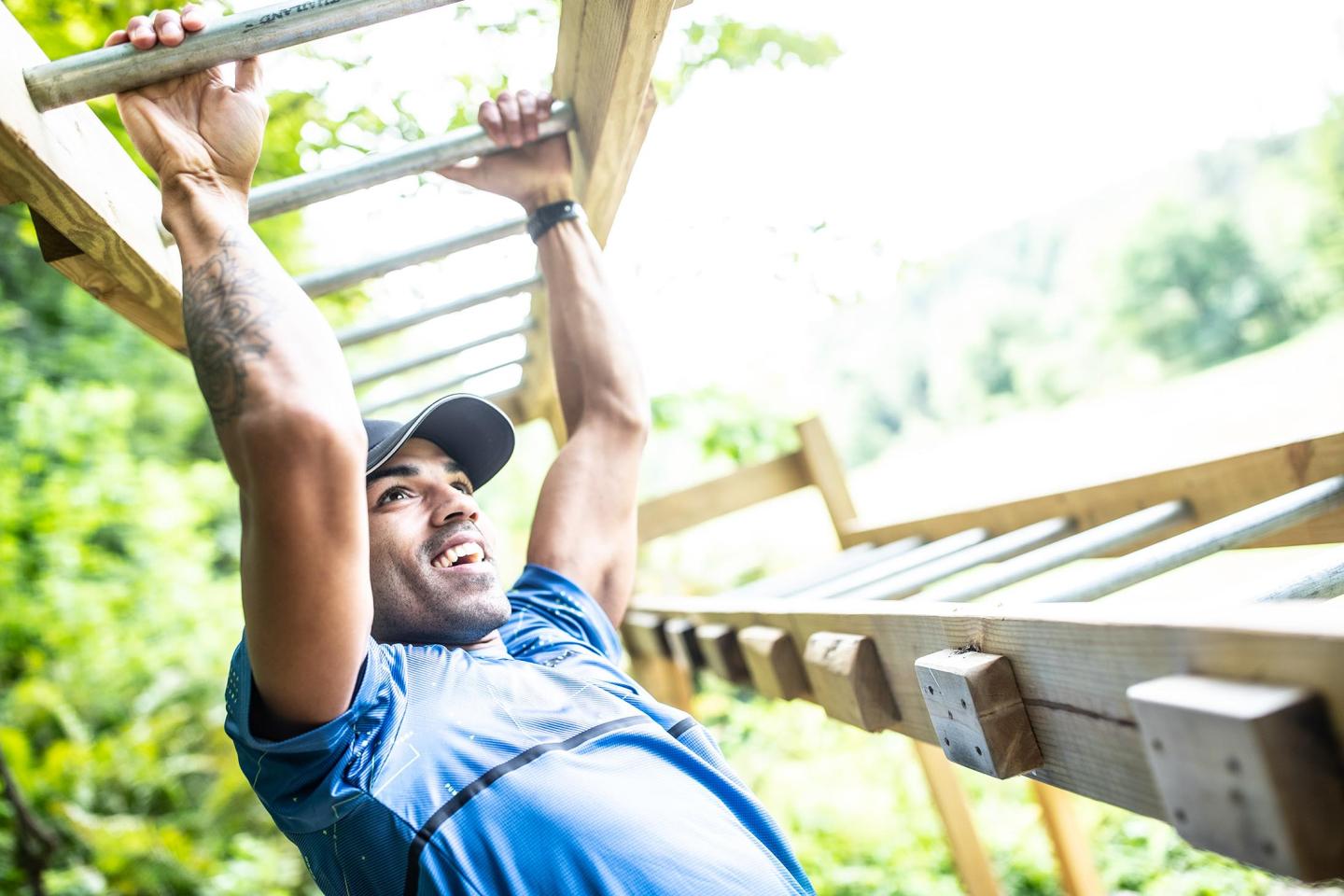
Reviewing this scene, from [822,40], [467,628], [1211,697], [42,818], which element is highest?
[822,40]

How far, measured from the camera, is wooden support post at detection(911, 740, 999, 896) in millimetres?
3098

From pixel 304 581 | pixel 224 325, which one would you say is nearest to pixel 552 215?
pixel 224 325

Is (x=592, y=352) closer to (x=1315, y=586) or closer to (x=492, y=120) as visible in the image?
(x=492, y=120)

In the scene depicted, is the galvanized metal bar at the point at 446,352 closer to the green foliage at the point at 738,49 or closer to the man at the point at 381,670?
the man at the point at 381,670

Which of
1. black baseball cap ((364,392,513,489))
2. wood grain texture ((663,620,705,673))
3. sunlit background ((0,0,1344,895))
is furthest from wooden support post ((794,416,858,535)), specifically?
black baseball cap ((364,392,513,489))

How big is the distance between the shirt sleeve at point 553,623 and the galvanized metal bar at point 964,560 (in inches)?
19.6

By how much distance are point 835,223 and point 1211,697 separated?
8.51ft

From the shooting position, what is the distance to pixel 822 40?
334 centimetres

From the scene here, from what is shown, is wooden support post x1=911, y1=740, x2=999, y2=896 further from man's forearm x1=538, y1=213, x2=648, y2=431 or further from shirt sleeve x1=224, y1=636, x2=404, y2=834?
shirt sleeve x1=224, y1=636, x2=404, y2=834

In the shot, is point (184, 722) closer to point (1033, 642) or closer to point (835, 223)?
point (835, 223)

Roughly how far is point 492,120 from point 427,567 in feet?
2.44

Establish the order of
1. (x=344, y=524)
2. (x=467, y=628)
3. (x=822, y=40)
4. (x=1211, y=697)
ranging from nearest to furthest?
(x=1211, y=697)
(x=344, y=524)
(x=467, y=628)
(x=822, y=40)

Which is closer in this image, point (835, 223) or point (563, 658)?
point (563, 658)

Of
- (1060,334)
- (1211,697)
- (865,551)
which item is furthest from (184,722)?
(1060,334)
